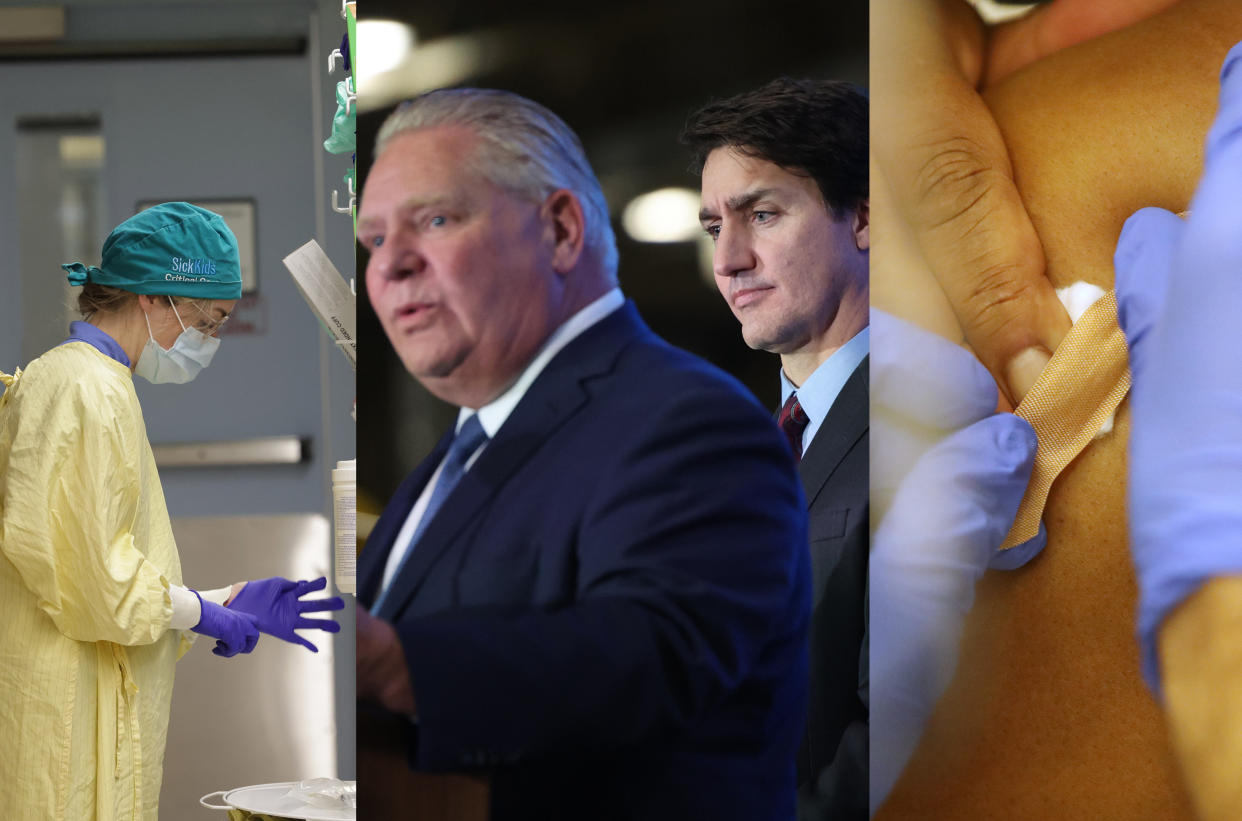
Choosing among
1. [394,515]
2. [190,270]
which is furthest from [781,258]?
[190,270]

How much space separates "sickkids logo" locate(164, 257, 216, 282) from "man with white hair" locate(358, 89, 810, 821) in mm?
700

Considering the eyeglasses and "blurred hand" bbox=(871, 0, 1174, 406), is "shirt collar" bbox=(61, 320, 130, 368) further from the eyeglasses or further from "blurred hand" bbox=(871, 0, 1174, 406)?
"blurred hand" bbox=(871, 0, 1174, 406)

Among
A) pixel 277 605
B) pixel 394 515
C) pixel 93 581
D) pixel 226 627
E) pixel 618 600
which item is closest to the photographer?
pixel 618 600

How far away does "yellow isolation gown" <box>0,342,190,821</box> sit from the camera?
164cm

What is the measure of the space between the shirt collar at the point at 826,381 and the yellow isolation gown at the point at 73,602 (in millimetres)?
1026

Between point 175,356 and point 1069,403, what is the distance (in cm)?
143

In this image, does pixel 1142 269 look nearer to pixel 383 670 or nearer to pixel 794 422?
pixel 794 422

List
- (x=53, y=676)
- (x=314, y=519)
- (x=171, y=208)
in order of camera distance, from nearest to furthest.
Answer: (x=53, y=676)
(x=171, y=208)
(x=314, y=519)

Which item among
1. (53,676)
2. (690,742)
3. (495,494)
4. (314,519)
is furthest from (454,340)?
(314,519)

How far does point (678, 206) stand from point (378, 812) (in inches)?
30.9

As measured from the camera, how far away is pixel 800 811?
1.30 m

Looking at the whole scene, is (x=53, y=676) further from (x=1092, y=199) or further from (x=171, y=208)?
(x=1092, y=199)

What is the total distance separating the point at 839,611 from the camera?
132cm

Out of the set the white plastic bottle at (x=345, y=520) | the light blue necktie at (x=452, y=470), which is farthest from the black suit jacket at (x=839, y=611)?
the white plastic bottle at (x=345, y=520)
